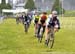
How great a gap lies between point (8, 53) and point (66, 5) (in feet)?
443

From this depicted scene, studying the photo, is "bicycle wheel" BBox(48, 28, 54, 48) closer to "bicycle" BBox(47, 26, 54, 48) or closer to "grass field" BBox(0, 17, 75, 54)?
"bicycle" BBox(47, 26, 54, 48)

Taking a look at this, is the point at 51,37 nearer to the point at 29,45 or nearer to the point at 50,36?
the point at 50,36

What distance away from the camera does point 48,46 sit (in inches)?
749

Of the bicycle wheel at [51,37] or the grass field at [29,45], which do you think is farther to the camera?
the bicycle wheel at [51,37]

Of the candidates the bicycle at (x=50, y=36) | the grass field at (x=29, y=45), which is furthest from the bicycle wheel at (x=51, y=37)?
the grass field at (x=29, y=45)

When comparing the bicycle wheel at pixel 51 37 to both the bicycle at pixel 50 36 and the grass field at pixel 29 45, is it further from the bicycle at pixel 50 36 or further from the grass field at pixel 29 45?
the grass field at pixel 29 45

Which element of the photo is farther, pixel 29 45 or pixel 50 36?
pixel 29 45

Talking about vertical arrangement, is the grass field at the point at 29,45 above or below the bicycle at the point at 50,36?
below

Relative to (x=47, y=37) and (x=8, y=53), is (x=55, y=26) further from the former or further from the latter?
(x=8, y=53)

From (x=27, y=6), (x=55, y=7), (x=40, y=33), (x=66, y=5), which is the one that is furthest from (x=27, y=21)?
(x=66, y=5)

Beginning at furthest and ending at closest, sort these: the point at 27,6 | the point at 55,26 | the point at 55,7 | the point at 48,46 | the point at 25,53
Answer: the point at 27,6
the point at 55,7
the point at 48,46
the point at 55,26
the point at 25,53

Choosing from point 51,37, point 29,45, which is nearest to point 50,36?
point 51,37

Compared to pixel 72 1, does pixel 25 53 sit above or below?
above

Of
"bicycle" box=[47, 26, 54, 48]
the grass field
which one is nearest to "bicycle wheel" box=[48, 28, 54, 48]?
"bicycle" box=[47, 26, 54, 48]
